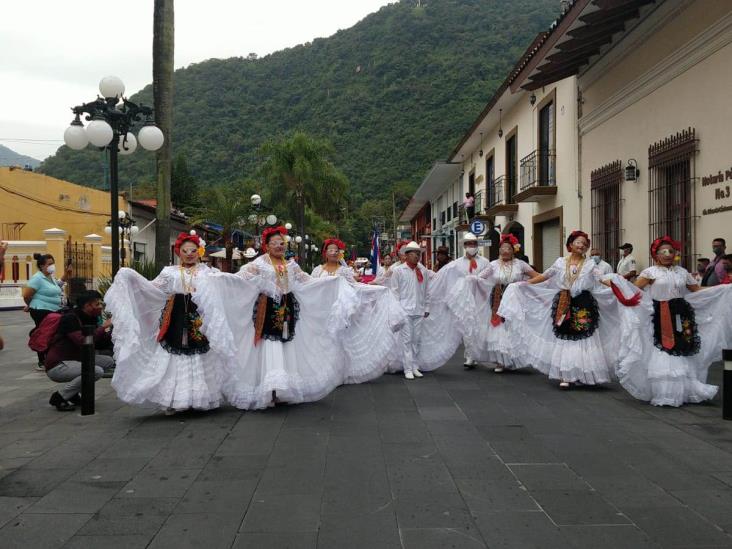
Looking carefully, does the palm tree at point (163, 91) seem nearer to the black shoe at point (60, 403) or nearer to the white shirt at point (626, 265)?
the black shoe at point (60, 403)

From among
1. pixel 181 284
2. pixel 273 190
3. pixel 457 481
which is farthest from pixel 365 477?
pixel 273 190

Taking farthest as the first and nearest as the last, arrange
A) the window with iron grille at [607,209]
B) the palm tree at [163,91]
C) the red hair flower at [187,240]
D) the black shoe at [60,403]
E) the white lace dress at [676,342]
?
the window with iron grille at [607,209] < the palm tree at [163,91] < the black shoe at [60,403] < the white lace dress at [676,342] < the red hair flower at [187,240]

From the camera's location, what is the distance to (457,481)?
4980 millimetres

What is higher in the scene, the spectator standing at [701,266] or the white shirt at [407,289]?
the spectator standing at [701,266]

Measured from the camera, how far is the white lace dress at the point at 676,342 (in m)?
7.77

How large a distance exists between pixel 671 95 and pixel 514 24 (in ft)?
185

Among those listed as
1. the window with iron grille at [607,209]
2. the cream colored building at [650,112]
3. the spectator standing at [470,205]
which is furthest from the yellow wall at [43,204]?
the cream colored building at [650,112]

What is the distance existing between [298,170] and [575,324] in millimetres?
34999

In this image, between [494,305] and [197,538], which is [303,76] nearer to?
[494,305]

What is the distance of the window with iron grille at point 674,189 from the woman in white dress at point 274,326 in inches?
264

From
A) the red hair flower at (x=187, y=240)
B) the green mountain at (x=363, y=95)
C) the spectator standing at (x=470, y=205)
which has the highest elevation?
the green mountain at (x=363, y=95)

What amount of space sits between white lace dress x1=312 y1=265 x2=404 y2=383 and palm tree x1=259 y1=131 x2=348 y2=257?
108 ft

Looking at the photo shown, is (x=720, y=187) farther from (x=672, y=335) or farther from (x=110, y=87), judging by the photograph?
(x=110, y=87)

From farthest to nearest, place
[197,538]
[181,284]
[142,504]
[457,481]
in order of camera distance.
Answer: [181,284], [457,481], [142,504], [197,538]
